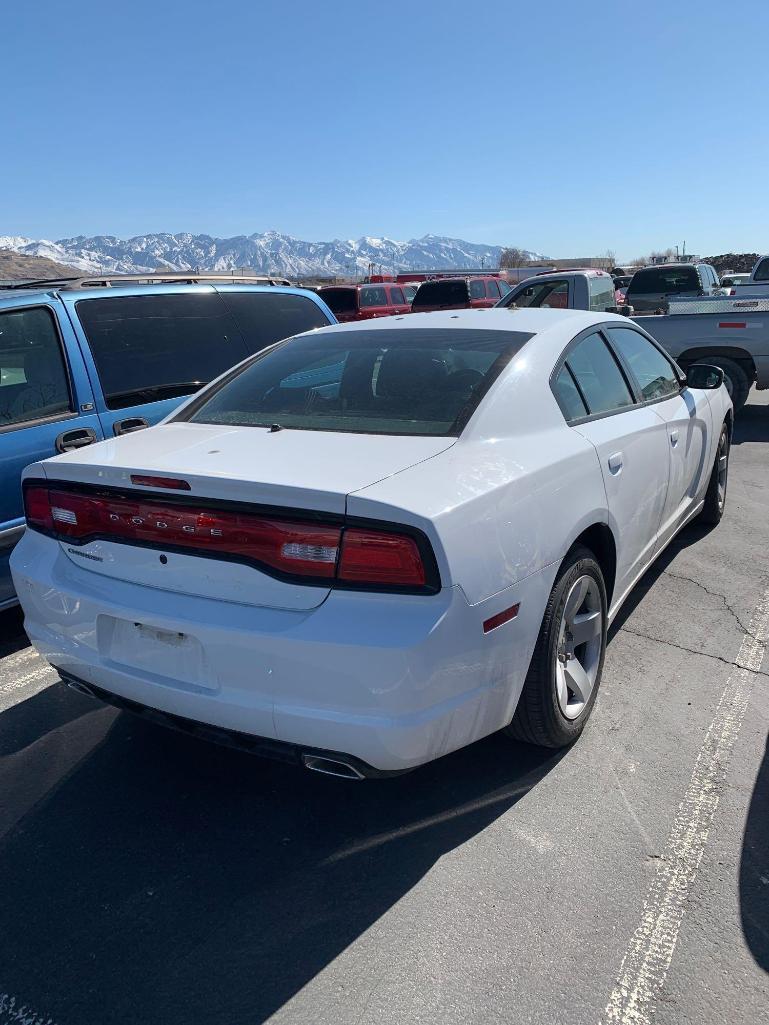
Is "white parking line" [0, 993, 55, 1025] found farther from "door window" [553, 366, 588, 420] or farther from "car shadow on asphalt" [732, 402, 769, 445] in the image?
"car shadow on asphalt" [732, 402, 769, 445]

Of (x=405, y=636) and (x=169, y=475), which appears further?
(x=169, y=475)

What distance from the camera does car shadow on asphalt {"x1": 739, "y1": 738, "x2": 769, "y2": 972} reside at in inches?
87.3

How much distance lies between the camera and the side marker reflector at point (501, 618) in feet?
7.82

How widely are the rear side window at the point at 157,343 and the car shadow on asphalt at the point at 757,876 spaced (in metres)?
3.66

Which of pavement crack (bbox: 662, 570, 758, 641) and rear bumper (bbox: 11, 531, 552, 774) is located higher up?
rear bumper (bbox: 11, 531, 552, 774)

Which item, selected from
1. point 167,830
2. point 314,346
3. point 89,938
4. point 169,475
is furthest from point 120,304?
point 89,938

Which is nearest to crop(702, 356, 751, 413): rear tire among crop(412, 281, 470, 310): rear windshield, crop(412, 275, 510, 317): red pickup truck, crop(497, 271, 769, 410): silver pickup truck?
crop(497, 271, 769, 410): silver pickup truck

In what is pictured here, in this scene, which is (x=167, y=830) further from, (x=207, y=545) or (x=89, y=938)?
(x=207, y=545)

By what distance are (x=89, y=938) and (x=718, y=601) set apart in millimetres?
3615

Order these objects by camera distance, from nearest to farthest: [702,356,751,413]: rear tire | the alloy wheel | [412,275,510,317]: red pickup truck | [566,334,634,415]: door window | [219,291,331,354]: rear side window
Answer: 1. the alloy wheel
2. [566,334,634,415]: door window
3. [219,291,331,354]: rear side window
4. [702,356,751,413]: rear tire
5. [412,275,510,317]: red pickup truck

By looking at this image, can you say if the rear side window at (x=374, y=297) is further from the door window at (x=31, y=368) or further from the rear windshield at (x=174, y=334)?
the door window at (x=31, y=368)

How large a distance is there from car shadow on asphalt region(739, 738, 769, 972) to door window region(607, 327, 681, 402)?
204 cm

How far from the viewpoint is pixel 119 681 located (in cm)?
263

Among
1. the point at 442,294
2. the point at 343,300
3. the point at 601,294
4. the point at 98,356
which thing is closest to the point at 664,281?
the point at 601,294
